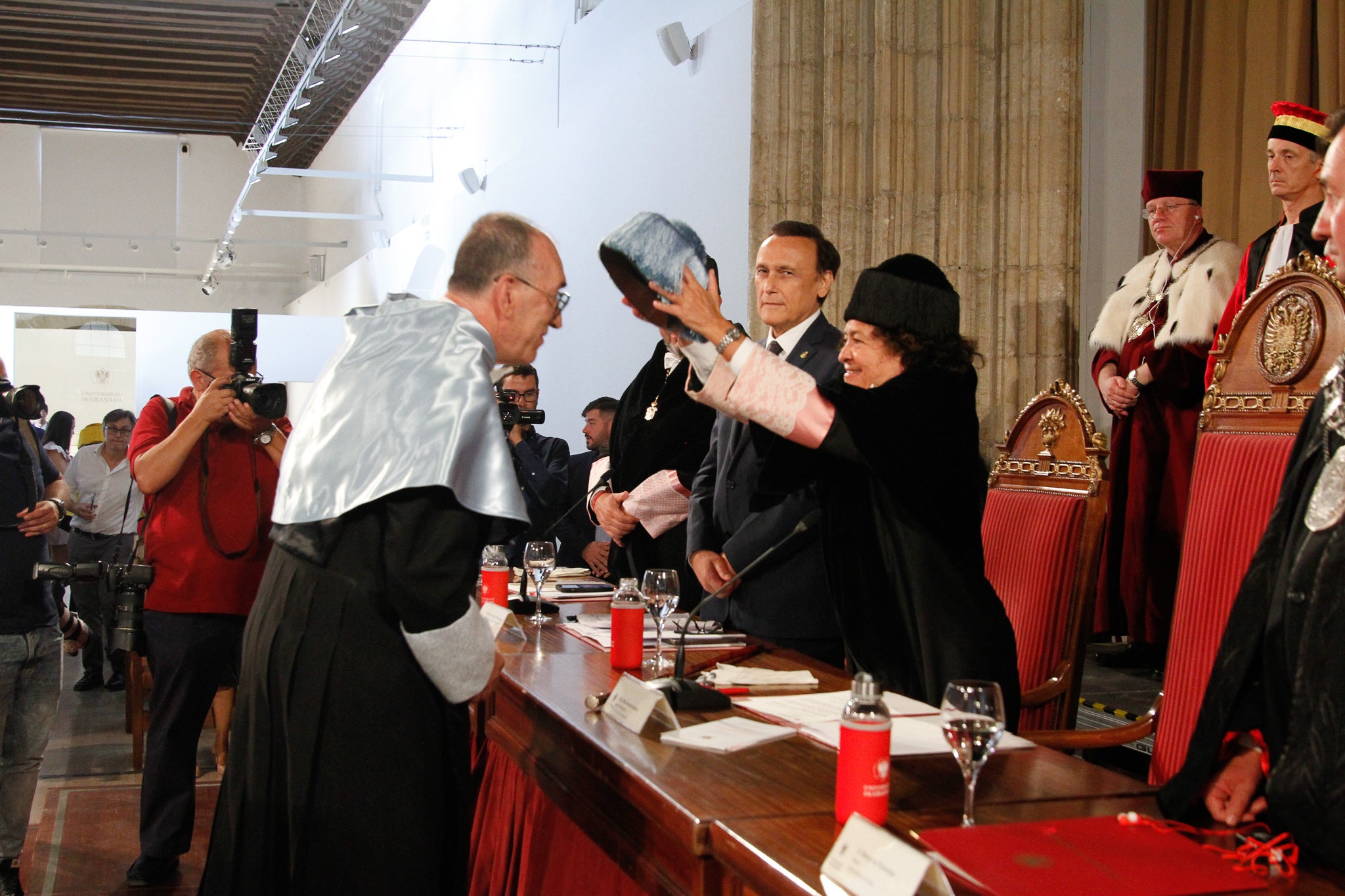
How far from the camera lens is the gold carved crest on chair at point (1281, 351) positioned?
1.64 meters

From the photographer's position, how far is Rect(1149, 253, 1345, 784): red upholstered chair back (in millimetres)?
1674

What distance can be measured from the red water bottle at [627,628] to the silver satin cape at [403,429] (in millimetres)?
546

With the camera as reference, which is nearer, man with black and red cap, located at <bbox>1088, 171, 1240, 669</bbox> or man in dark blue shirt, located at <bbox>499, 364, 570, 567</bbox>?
man with black and red cap, located at <bbox>1088, 171, 1240, 669</bbox>

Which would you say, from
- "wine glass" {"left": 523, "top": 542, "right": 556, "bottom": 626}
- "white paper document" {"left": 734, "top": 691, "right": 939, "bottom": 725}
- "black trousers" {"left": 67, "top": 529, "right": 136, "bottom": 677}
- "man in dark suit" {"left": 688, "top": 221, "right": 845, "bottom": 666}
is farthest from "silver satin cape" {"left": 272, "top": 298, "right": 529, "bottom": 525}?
"black trousers" {"left": 67, "top": 529, "right": 136, "bottom": 677}

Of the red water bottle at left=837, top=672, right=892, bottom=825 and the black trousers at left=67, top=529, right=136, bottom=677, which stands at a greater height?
the red water bottle at left=837, top=672, right=892, bottom=825

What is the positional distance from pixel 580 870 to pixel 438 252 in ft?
25.0

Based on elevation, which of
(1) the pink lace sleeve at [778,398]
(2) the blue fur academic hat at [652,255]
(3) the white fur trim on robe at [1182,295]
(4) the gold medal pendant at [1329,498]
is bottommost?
(4) the gold medal pendant at [1329,498]

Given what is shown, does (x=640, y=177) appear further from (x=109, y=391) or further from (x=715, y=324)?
(x=109, y=391)

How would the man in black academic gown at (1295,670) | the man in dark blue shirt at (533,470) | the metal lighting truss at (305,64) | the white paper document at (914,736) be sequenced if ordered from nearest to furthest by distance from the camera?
the man in black academic gown at (1295,670)
the white paper document at (914,736)
the man in dark blue shirt at (533,470)
the metal lighting truss at (305,64)

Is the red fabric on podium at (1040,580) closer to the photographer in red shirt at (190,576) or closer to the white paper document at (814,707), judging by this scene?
the white paper document at (814,707)

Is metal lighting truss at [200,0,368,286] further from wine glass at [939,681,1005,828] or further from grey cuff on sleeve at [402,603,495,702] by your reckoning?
wine glass at [939,681,1005,828]

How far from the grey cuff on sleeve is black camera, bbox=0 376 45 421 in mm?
1948

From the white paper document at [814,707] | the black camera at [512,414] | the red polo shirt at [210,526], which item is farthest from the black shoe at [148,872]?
the white paper document at [814,707]

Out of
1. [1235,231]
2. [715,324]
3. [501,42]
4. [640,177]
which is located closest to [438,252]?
[501,42]
